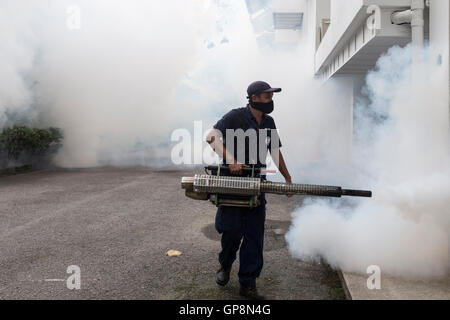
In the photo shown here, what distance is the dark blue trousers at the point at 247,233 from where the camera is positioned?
271 cm

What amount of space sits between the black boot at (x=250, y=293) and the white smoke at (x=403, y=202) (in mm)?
826

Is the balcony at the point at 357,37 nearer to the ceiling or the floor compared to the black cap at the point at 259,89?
nearer to the ceiling

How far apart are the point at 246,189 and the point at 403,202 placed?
1457 mm

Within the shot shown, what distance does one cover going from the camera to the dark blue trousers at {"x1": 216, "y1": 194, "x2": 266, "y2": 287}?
8.88ft

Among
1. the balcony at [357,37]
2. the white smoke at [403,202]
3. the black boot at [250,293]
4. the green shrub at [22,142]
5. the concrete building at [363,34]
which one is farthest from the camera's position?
the green shrub at [22,142]

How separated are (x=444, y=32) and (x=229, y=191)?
245 centimetres

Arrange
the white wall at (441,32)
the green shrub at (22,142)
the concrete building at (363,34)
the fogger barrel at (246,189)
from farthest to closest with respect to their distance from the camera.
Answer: the green shrub at (22,142)
the concrete building at (363,34)
the white wall at (441,32)
the fogger barrel at (246,189)

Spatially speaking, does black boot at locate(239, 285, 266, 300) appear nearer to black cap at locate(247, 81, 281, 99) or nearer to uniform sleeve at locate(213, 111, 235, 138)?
uniform sleeve at locate(213, 111, 235, 138)

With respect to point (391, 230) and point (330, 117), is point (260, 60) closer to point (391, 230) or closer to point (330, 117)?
point (330, 117)

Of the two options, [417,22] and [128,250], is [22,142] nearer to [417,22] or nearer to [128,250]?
[128,250]

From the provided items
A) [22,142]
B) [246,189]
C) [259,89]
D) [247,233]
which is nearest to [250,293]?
[247,233]

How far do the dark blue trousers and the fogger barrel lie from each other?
13 cm

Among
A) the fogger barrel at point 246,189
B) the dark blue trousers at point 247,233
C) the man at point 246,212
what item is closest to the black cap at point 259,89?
the man at point 246,212

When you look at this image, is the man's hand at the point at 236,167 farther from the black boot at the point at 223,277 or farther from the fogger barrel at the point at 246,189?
the black boot at the point at 223,277
